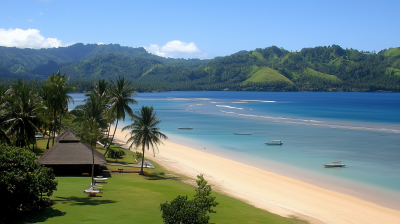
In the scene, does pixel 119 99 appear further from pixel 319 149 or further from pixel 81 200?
pixel 319 149

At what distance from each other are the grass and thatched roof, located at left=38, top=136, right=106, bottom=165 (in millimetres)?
1308

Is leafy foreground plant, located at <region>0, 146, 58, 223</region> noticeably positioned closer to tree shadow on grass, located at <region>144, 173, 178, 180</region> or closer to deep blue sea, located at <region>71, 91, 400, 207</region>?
tree shadow on grass, located at <region>144, 173, 178, 180</region>

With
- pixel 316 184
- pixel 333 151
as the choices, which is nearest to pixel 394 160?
pixel 333 151

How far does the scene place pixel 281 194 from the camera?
21938mm

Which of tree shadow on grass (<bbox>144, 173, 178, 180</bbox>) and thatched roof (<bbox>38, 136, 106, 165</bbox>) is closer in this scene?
thatched roof (<bbox>38, 136, 106, 165</bbox>)

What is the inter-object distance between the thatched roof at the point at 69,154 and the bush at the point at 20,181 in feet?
30.3

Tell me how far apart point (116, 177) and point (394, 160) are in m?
31.4

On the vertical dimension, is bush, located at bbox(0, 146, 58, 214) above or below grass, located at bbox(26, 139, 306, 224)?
above

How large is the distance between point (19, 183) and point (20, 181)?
0.10 m

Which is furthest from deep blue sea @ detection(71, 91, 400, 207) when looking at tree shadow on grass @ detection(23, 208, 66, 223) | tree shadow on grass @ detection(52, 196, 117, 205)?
tree shadow on grass @ detection(23, 208, 66, 223)

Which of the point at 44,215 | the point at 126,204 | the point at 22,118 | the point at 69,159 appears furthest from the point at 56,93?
the point at 44,215

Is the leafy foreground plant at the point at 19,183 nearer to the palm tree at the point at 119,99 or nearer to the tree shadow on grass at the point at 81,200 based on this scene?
the tree shadow on grass at the point at 81,200

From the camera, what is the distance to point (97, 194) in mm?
17000

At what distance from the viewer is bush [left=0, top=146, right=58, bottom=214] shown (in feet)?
37.1
